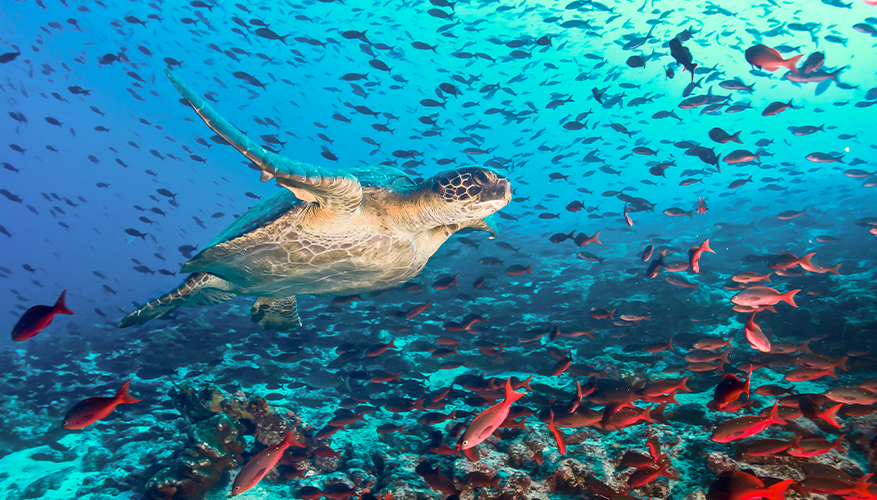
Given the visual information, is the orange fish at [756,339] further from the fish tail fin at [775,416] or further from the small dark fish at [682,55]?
the small dark fish at [682,55]

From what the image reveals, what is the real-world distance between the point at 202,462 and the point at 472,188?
172 inches

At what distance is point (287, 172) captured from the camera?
109 inches

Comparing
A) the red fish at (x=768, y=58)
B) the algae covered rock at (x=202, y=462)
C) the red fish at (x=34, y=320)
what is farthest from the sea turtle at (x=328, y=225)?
the red fish at (x=768, y=58)

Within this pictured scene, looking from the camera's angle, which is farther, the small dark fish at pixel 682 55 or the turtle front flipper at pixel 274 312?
the turtle front flipper at pixel 274 312

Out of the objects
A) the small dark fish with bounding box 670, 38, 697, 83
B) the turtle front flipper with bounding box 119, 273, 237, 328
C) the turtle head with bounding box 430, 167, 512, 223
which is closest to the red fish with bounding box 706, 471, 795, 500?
the turtle head with bounding box 430, 167, 512, 223

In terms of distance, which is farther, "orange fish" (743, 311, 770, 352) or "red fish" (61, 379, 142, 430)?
"orange fish" (743, 311, 770, 352)

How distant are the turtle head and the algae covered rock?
4023 mm

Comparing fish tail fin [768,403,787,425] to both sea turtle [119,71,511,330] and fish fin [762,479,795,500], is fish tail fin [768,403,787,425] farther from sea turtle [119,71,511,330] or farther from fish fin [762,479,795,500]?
sea turtle [119,71,511,330]

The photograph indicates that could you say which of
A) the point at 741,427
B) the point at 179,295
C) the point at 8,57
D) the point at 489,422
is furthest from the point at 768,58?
the point at 8,57

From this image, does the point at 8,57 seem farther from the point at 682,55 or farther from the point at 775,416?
the point at 775,416

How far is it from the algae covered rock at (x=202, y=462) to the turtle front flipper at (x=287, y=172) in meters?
3.19

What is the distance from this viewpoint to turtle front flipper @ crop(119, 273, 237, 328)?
4.33 metres

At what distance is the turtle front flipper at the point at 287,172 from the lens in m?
2.59

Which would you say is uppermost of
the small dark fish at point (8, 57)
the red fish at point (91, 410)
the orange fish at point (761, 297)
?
the small dark fish at point (8, 57)
